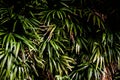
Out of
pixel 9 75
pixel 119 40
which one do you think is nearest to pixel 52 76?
pixel 9 75

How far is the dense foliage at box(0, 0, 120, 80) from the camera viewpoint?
3.09 metres

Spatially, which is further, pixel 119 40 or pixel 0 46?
pixel 119 40

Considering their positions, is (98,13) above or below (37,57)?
above

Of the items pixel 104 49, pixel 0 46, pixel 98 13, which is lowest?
pixel 104 49

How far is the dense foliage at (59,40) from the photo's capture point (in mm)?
3090

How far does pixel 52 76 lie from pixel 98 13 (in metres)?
0.99

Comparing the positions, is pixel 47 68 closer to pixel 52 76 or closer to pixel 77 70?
pixel 52 76

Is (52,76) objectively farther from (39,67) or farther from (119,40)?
(119,40)

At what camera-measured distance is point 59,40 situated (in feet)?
10.9

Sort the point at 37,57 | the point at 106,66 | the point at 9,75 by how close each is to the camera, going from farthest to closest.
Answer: the point at 106,66 → the point at 37,57 → the point at 9,75

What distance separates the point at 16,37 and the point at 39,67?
428 mm

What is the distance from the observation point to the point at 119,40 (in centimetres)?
344

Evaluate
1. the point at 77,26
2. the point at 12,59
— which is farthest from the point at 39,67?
the point at 77,26

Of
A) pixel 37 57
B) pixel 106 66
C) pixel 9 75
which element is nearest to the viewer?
pixel 9 75
